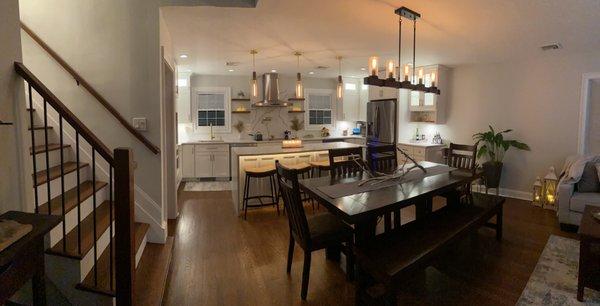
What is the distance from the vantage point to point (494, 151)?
5566 millimetres

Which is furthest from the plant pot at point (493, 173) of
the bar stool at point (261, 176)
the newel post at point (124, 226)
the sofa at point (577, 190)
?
the newel post at point (124, 226)

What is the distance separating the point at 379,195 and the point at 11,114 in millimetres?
2425

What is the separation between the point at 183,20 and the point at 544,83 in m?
5.50

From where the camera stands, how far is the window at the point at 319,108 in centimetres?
805

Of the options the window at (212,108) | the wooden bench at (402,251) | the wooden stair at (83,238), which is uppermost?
the window at (212,108)

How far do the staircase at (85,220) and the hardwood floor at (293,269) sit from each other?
1.10ft

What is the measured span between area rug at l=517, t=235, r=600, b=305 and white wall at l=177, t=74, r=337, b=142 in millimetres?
5677

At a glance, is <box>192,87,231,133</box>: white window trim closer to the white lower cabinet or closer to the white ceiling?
the white lower cabinet

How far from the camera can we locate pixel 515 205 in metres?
4.87

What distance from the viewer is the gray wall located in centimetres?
165

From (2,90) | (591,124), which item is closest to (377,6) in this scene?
(2,90)

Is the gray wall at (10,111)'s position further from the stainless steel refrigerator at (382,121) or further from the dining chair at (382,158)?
the stainless steel refrigerator at (382,121)

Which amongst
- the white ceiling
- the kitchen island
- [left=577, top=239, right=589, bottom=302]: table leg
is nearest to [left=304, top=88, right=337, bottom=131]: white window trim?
the white ceiling

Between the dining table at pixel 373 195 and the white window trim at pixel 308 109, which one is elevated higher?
the white window trim at pixel 308 109
